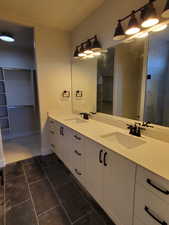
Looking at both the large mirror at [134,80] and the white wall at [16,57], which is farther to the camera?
the white wall at [16,57]

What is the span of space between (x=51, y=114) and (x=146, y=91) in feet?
6.16

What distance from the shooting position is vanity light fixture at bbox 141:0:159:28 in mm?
1180

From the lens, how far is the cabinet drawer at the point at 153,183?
78 cm

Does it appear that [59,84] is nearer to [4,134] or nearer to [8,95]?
[8,95]

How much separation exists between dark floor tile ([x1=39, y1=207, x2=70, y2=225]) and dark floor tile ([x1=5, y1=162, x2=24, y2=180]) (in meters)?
0.96

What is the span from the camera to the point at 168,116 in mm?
1332

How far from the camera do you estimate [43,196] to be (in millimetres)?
1705

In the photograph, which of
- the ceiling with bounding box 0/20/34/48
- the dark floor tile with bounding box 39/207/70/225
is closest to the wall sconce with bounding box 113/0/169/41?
the ceiling with bounding box 0/20/34/48

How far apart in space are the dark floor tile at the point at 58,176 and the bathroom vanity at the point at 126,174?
368mm

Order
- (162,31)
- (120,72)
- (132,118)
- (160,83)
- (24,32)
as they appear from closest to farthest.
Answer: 1. (162,31)
2. (160,83)
3. (132,118)
4. (120,72)
5. (24,32)

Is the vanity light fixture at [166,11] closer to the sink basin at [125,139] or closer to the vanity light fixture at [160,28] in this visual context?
the vanity light fixture at [160,28]

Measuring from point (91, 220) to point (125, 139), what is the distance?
921 millimetres

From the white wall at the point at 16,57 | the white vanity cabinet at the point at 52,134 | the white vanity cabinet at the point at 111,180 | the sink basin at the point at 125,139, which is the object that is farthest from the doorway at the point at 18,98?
the sink basin at the point at 125,139

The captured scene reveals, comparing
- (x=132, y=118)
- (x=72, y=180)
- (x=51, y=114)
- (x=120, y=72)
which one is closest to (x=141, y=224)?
(x=132, y=118)
